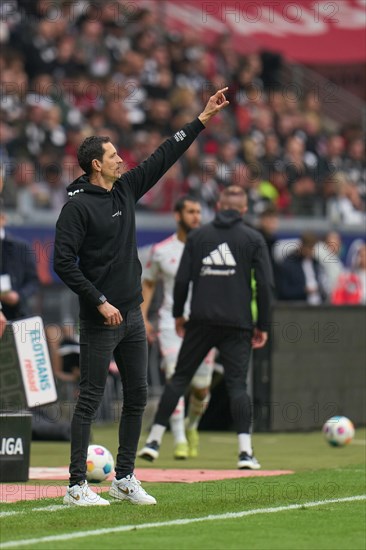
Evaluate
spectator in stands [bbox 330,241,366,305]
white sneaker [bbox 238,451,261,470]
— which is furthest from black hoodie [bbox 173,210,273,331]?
spectator in stands [bbox 330,241,366,305]

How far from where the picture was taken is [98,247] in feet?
27.6

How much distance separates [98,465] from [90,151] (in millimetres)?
2449

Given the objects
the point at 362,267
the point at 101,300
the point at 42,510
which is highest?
the point at 362,267

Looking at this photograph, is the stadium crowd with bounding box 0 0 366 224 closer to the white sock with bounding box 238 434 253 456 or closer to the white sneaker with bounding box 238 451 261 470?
the white sock with bounding box 238 434 253 456

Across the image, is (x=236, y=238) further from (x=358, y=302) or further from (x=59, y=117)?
(x=59, y=117)

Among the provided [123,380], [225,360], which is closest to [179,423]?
[225,360]

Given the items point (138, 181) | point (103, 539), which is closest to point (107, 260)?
point (138, 181)

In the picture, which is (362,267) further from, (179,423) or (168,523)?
(168,523)

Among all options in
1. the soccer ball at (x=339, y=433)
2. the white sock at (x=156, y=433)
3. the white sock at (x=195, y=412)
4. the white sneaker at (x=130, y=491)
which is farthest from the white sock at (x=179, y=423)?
the white sneaker at (x=130, y=491)

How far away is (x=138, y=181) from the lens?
28.6ft

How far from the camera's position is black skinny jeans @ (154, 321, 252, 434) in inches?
448

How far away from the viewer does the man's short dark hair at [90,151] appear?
8500 mm

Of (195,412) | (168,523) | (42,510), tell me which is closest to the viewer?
(168,523)

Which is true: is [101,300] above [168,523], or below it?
above
